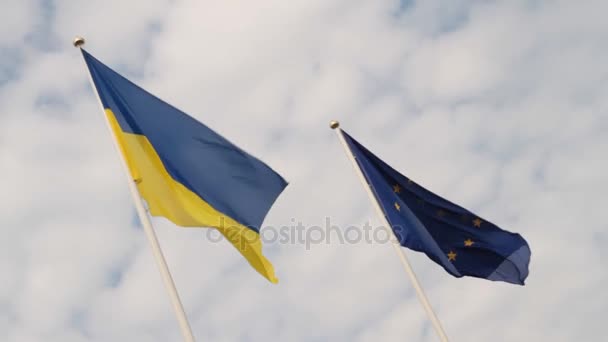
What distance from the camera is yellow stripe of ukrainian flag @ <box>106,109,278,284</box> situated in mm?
13305

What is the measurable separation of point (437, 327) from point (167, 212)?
7.57m

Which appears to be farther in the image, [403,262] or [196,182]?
[403,262]

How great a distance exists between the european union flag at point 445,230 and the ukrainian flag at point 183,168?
488 centimetres

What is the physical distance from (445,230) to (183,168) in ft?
29.0

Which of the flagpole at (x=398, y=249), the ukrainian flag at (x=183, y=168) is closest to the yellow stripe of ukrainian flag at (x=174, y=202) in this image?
the ukrainian flag at (x=183, y=168)

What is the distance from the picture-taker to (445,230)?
64.6 ft

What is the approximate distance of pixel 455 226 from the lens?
1988 cm

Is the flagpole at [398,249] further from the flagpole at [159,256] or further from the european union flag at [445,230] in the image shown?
the flagpole at [159,256]

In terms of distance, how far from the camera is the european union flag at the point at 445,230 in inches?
736

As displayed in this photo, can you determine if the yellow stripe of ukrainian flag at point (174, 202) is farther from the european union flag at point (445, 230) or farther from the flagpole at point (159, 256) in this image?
the european union flag at point (445, 230)

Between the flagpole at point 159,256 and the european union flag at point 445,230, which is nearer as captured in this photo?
the flagpole at point 159,256

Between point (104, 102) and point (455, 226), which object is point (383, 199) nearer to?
point (455, 226)

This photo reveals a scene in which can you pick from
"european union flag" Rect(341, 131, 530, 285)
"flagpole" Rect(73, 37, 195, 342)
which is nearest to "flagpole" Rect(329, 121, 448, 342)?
"european union flag" Rect(341, 131, 530, 285)

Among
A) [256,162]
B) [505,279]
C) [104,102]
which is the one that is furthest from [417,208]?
[104,102]
